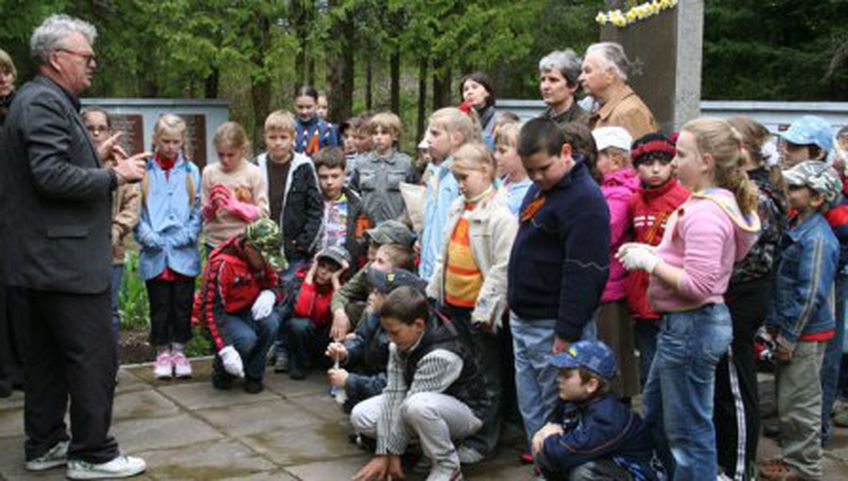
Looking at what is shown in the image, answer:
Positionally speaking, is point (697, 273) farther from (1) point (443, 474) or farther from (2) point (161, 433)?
(2) point (161, 433)

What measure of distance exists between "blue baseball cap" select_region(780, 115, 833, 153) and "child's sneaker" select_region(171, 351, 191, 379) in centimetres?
415

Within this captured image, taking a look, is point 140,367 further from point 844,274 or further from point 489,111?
point 844,274

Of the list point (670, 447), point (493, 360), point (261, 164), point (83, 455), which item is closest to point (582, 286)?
point (670, 447)

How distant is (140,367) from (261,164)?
5.53 ft

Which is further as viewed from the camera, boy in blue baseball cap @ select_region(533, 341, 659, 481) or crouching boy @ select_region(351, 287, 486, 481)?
crouching boy @ select_region(351, 287, 486, 481)

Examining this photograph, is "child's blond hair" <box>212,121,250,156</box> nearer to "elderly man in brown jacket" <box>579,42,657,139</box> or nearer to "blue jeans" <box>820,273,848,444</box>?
"elderly man in brown jacket" <box>579,42,657,139</box>

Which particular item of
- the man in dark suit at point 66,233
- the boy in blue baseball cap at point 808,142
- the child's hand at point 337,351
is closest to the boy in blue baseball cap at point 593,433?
the child's hand at point 337,351

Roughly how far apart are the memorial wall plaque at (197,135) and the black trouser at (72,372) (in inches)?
366

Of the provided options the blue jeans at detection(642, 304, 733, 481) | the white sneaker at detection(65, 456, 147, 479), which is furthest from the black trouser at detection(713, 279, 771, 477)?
the white sneaker at detection(65, 456, 147, 479)

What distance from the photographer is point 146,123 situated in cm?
1420

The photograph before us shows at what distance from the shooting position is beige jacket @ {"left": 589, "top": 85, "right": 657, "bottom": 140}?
627 centimetres

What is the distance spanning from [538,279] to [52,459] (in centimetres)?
264

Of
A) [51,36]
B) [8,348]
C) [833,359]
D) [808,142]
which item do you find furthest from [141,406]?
[808,142]

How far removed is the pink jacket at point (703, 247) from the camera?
438 cm
